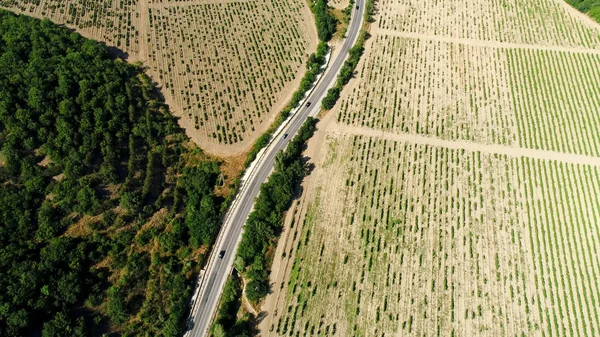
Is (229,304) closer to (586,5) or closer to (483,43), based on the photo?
(483,43)

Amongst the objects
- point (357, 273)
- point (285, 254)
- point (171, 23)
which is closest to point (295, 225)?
point (285, 254)

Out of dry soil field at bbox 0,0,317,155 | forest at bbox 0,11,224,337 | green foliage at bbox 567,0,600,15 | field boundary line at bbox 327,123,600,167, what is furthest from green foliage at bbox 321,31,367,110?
green foliage at bbox 567,0,600,15

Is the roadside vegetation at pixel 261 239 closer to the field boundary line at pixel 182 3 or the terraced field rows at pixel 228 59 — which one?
the terraced field rows at pixel 228 59

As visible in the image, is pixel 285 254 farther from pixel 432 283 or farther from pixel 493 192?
pixel 493 192

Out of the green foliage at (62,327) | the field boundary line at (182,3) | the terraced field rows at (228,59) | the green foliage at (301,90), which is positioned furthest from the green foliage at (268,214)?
the field boundary line at (182,3)

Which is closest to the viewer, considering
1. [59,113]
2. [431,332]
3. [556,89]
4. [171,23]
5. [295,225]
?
[431,332]
